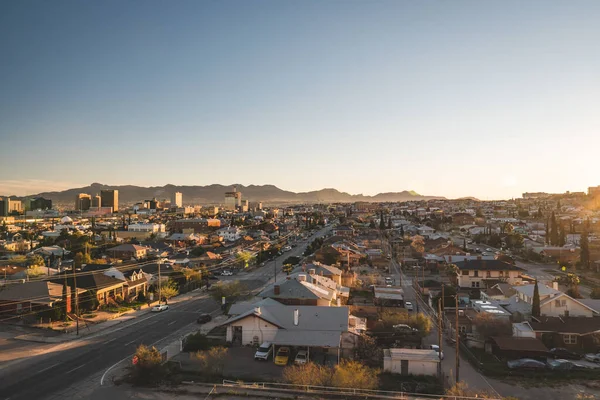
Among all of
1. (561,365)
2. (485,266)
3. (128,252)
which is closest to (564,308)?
(561,365)

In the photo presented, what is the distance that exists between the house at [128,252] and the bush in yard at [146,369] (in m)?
44.1

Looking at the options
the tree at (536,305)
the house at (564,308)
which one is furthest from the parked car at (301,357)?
the house at (564,308)

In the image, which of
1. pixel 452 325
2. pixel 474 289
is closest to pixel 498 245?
pixel 474 289

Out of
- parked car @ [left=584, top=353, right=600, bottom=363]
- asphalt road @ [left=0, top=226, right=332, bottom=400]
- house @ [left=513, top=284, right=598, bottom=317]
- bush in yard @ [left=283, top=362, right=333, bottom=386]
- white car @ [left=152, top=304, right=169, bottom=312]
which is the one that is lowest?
white car @ [left=152, top=304, right=169, bottom=312]

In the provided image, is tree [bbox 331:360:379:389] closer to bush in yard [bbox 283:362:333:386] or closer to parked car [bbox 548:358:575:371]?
bush in yard [bbox 283:362:333:386]

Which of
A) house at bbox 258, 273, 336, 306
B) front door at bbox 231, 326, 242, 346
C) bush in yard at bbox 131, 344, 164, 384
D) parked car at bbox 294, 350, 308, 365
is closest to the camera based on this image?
bush in yard at bbox 131, 344, 164, 384

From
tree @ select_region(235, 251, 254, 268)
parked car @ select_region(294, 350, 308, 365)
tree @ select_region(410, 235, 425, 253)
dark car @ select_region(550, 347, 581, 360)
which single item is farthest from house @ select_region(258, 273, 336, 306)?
A: tree @ select_region(410, 235, 425, 253)

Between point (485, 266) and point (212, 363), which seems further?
point (485, 266)

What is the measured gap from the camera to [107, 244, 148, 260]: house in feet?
203

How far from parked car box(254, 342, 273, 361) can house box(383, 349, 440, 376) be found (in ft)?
20.3

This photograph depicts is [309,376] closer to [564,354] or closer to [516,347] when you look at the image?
[516,347]

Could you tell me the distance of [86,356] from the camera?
23078 mm

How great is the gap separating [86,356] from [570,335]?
93.2 feet

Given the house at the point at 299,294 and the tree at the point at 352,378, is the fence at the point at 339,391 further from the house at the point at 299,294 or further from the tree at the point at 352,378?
the house at the point at 299,294
